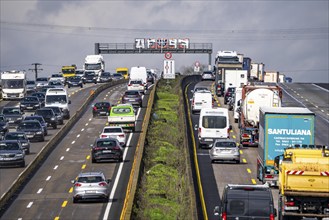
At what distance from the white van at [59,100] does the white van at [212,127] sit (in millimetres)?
20983

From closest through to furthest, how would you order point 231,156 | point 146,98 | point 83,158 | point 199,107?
point 231,156, point 83,158, point 199,107, point 146,98

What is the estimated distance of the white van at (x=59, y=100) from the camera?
76188mm

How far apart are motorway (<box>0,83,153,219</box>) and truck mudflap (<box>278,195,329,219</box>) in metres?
8.56

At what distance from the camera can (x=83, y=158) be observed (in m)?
55.7

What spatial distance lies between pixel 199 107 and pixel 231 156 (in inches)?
996

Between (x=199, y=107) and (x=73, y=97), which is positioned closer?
(x=199, y=107)

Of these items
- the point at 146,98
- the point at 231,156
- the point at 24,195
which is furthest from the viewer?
the point at 146,98

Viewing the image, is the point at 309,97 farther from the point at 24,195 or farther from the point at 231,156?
the point at 24,195

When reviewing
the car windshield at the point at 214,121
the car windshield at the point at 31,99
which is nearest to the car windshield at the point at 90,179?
the car windshield at the point at 214,121

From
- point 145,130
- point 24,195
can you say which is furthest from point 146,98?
point 24,195

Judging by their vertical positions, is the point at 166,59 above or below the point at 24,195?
above

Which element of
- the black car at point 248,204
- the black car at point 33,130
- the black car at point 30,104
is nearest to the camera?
the black car at point 248,204

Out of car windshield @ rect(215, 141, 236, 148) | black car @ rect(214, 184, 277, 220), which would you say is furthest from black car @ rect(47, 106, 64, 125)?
black car @ rect(214, 184, 277, 220)

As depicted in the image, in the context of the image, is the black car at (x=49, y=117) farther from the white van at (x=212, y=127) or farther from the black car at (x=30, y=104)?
the white van at (x=212, y=127)
